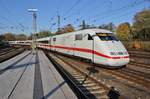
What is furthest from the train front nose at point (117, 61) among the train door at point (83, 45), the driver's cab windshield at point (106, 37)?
the train door at point (83, 45)

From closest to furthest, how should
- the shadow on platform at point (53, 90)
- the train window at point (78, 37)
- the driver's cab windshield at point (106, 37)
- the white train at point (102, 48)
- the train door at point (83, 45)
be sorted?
1. the shadow on platform at point (53, 90)
2. the white train at point (102, 48)
3. the driver's cab windshield at point (106, 37)
4. the train door at point (83, 45)
5. the train window at point (78, 37)

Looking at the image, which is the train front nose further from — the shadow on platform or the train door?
the shadow on platform

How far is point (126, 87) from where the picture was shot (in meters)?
11.3

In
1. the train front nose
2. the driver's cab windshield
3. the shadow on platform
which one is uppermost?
the driver's cab windshield

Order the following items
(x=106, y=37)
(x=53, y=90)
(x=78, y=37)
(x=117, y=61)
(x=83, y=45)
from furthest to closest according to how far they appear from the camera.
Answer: (x=78, y=37) < (x=83, y=45) < (x=106, y=37) < (x=117, y=61) < (x=53, y=90)

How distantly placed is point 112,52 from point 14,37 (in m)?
163

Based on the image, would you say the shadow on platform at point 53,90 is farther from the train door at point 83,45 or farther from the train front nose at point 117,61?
the train door at point 83,45

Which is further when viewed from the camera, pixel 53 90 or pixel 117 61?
pixel 117 61

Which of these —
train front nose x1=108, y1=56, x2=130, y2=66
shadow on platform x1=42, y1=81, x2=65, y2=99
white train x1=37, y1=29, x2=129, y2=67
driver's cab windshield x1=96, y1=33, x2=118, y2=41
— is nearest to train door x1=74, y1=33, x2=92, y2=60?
white train x1=37, y1=29, x2=129, y2=67

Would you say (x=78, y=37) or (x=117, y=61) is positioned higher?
(x=78, y=37)

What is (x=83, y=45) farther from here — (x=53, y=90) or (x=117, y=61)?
(x=53, y=90)

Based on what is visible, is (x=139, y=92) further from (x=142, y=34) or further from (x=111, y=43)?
(x=142, y=34)

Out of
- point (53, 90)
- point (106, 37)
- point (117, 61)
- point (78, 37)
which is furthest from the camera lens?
point (78, 37)

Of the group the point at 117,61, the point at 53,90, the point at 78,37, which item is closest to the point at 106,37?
the point at 117,61
